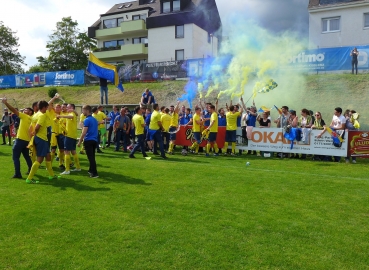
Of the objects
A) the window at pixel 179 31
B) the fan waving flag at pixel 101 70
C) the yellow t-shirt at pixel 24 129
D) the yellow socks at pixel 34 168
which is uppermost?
the window at pixel 179 31

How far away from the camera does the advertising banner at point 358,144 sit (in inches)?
470

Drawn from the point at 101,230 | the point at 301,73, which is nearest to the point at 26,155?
the point at 101,230

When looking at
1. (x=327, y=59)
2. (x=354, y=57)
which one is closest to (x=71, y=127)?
(x=327, y=59)

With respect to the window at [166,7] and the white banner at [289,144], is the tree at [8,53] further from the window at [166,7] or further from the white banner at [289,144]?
the white banner at [289,144]

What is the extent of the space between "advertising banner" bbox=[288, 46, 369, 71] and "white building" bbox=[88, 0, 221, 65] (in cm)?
1475

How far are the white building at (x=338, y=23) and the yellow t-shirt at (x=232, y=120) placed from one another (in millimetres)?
20781

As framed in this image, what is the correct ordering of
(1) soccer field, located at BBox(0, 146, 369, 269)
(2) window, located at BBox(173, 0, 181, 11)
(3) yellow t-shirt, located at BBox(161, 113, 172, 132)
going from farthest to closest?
(2) window, located at BBox(173, 0, 181, 11), (3) yellow t-shirt, located at BBox(161, 113, 172, 132), (1) soccer field, located at BBox(0, 146, 369, 269)

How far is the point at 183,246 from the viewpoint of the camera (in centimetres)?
Answer: 459

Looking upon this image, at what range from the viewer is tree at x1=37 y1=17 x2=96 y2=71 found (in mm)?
53062

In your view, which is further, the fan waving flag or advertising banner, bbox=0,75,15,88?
advertising banner, bbox=0,75,15,88

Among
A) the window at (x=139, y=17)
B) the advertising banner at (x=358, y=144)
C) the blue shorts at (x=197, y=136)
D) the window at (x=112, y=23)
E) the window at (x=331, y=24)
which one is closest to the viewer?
the advertising banner at (x=358, y=144)

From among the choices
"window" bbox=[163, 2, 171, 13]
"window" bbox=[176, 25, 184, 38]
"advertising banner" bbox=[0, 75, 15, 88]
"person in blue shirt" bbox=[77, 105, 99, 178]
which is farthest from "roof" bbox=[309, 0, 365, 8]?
"advertising banner" bbox=[0, 75, 15, 88]

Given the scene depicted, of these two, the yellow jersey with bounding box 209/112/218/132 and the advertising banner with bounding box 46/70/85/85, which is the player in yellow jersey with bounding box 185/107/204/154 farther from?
the advertising banner with bounding box 46/70/85/85

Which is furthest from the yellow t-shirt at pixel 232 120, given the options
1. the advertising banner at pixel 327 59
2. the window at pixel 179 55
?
the window at pixel 179 55
